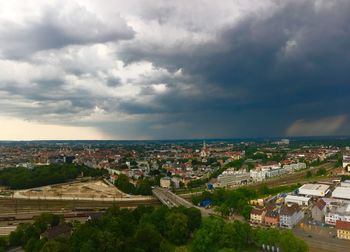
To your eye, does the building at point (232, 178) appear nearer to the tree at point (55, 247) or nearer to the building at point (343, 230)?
the building at point (343, 230)

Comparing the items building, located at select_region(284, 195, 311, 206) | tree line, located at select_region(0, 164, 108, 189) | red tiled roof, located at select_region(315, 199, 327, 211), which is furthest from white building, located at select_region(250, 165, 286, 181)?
tree line, located at select_region(0, 164, 108, 189)

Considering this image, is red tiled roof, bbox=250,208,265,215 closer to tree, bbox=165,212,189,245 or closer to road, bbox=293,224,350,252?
road, bbox=293,224,350,252

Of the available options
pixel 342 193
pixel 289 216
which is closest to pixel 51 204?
pixel 289 216

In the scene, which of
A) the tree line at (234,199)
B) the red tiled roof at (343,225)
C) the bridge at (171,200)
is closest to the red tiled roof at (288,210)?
the tree line at (234,199)

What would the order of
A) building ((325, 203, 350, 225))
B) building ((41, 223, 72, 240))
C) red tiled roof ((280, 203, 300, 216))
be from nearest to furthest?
building ((41, 223, 72, 240)) < building ((325, 203, 350, 225)) < red tiled roof ((280, 203, 300, 216))

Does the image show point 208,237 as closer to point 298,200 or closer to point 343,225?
point 343,225

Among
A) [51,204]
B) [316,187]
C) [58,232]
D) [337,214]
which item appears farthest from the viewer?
[51,204]

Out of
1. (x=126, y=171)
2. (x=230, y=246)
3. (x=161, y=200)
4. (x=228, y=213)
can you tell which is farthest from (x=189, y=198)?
(x=126, y=171)
